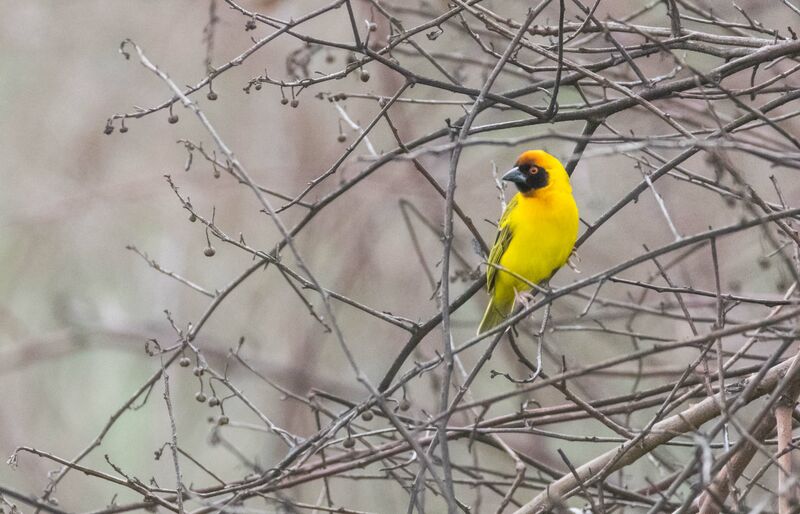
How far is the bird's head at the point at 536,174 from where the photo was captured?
554 cm

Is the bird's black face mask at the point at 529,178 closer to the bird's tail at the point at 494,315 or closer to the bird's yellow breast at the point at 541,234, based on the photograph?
the bird's yellow breast at the point at 541,234

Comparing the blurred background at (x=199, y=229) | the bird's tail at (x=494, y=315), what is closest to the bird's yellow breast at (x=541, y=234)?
the bird's tail at (x=494, y=315)

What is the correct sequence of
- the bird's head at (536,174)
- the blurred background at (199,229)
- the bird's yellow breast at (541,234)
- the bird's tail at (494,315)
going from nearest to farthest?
the bird's yellow breast at (541,234) → the bird's head at (536,174) → the bird's tail at (494,315) → the blurred background at (199,229)

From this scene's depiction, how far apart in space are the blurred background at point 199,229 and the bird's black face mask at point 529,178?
1.37 metres

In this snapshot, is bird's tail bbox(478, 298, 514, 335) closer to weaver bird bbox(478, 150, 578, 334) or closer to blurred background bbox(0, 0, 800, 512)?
weaver bird bbox(478, 150, 578, 334)

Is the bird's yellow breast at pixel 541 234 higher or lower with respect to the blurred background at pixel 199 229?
lower

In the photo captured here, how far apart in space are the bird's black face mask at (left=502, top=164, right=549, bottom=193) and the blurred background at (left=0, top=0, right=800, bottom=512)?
4.48 feet

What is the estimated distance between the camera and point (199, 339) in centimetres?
749

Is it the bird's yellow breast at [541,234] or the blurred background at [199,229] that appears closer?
the bird's yellow breast at [541,234]

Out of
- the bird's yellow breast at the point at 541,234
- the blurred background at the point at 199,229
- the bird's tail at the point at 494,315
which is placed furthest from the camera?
the blurred background at the point at 199,229

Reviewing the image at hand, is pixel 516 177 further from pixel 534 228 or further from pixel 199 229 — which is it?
pixel 199 229

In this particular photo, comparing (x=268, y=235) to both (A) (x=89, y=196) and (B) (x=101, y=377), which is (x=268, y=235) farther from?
(B) (x=101, y=377)

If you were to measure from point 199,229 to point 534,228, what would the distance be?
4568mm

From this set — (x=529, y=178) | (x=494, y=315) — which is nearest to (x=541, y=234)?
(x=529, y=178)
